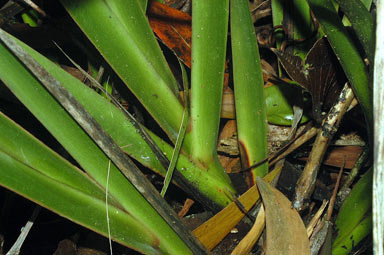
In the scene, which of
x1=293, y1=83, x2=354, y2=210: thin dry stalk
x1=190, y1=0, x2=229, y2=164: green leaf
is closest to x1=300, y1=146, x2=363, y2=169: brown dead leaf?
x1=293, y1=83, x2=354, y2=210: thin dry stalk

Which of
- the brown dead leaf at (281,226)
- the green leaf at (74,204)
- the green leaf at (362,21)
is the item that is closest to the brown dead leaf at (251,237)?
the brown dead leaf at (281,226)

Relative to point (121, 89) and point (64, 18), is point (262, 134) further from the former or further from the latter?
point (64, 18)

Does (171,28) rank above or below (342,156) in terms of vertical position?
above

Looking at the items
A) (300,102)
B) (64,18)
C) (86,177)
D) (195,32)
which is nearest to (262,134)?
(300,102)

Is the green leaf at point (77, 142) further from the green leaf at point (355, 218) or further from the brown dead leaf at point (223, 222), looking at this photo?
the green leaf at point (355, 218)

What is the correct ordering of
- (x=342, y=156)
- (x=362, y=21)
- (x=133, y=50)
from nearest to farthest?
1. (x=362, y=21)
2. (x=133, y=50)
3. (x=342, y=156)

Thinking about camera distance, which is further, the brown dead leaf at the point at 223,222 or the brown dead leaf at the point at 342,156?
the brown dead leaf at the point at 342,156

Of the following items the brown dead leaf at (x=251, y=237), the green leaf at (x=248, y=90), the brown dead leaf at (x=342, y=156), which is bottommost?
the brown dead leaf at (x=342, y=156)

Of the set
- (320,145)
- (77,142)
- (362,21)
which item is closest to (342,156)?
(320,145)

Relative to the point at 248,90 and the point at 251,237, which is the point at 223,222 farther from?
the point at 248,90
